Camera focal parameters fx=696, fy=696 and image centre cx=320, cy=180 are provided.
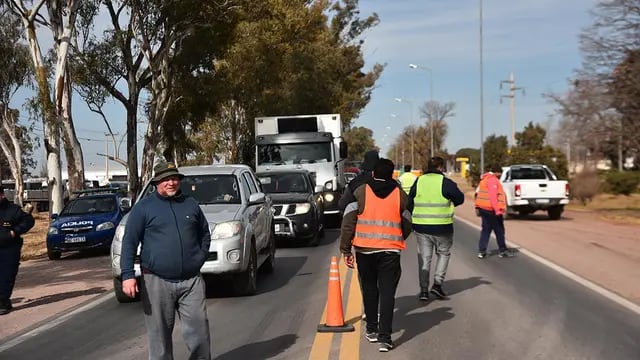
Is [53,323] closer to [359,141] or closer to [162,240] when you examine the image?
[162,240]

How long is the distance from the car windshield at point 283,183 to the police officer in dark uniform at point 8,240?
8840mm

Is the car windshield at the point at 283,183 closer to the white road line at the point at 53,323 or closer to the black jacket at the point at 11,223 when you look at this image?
the white road line at the point at 53,323

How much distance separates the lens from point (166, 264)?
518 cm

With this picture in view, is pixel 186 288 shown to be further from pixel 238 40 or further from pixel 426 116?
pixel 426 116

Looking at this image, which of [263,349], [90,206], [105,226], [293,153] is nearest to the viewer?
[263,349]

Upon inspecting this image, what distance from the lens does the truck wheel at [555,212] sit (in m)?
23.7

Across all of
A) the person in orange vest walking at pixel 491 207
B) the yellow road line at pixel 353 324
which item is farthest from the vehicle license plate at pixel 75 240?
the person in orange vest walking at pixel 491 207

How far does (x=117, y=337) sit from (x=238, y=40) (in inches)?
839

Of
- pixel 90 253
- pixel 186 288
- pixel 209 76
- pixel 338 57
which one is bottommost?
pixel 90 253

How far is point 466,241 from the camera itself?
57.8 feet

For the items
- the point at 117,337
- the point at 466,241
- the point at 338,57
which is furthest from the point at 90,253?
the point at 338,57

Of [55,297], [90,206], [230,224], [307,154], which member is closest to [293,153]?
[307,154]

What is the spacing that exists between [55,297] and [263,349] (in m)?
5.14

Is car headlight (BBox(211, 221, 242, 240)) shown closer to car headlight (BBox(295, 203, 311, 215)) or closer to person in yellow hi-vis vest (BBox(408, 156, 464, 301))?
person in yellow hi-vis vest (BBox(408, 156, 464, 301))
